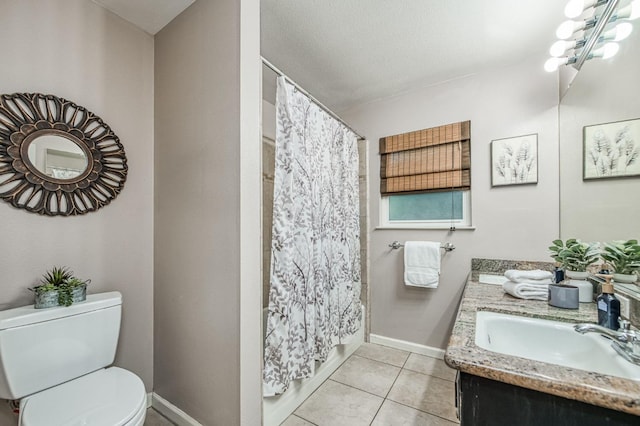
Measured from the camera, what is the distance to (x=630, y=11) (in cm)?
104

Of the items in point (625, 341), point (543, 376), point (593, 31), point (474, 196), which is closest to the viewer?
point (543, 376)

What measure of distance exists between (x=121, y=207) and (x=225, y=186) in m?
0.81

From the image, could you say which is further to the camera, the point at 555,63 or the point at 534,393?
the point at 555,63

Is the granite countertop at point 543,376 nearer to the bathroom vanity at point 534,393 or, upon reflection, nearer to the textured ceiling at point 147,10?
the bathroom vanity at point 534,393

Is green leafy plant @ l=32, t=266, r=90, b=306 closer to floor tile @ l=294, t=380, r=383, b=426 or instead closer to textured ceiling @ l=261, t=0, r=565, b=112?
floor tile @ l=294, t=380, r=383, b=426

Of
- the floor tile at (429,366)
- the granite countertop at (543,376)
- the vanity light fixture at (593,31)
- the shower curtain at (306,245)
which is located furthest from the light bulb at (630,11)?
the floor tile at (429,366)

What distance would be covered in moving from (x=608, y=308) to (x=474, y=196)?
1299 millimetres

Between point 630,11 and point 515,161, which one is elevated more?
point 630,11

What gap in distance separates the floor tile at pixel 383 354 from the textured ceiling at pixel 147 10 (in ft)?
9.42

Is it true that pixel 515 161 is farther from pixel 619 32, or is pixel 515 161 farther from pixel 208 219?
pixel 208 219

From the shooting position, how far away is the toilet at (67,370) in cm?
99

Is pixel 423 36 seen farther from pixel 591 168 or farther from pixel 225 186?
pixel 225 186

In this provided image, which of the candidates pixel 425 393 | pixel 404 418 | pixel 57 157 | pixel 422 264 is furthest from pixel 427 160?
pixel 57 157

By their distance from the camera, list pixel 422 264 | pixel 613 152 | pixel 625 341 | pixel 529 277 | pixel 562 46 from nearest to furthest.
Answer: pixel 625 341, pixel 613 152, pixel 529 277, pixel 562 46, pixel 422 264
